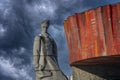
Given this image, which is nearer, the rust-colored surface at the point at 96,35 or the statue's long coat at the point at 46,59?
the statue's long coat at the point at 46,59

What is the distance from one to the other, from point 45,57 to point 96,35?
8.72 ft

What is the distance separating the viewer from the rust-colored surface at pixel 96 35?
16344 millimetres

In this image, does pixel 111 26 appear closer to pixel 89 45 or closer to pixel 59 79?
pixel 89 45

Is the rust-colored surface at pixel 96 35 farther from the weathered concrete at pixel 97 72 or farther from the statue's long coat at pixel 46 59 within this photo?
the statue's long coat at pixel 46 59

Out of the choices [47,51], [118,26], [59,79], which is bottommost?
[59,79]

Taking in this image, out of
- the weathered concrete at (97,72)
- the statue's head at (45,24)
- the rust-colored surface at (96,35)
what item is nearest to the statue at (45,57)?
the statue's head at (45,24)

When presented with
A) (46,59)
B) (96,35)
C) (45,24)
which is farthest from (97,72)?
(45,24)

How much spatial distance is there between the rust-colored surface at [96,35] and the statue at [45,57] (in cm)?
209

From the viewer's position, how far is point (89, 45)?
1723 cm

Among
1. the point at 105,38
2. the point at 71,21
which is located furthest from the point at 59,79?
the point at 71,21

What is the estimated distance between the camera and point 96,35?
16.8 metres

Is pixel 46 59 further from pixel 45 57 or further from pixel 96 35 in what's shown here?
pixel 96 35

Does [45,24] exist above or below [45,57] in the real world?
above

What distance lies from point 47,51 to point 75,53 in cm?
296
